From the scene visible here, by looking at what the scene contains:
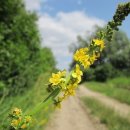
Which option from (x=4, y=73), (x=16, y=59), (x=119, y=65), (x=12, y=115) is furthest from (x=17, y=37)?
(x=119, y=65)

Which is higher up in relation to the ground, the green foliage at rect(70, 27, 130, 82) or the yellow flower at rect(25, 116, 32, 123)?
the green foliage at rect(70, 27, 130, 82)

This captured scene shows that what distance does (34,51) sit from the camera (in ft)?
50.4

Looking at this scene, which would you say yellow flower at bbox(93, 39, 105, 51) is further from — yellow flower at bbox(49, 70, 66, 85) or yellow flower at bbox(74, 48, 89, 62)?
yellow flower at bbox(49, 70, 66, 85)

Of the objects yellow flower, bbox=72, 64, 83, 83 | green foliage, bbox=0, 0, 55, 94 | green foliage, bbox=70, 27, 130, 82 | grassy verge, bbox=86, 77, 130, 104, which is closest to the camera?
yellow flower, bbox=72, 64, 83, 83

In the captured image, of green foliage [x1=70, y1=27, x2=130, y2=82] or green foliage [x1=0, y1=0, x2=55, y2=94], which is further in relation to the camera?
green foliage [x1=70, y1=27, x2=130, y2=82]

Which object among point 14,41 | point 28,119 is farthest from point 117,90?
point 28,119

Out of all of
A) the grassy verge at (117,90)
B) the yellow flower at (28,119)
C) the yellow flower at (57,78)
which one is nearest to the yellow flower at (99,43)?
the yellow flower at (57,78)

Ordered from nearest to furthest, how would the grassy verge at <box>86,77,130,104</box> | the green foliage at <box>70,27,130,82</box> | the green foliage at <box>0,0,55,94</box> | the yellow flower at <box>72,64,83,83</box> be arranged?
the yellow flower at <box>72,64,83,83</box>
the green foliage at <box>0,0,55,94</box>
the grassy verge at <box>86,77,130,104</box>
the green foliage at <box>70,27,130,82</box>

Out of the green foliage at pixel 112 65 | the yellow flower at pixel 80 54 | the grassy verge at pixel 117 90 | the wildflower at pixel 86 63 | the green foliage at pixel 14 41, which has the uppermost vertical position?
the green foliage at pixel 112 65

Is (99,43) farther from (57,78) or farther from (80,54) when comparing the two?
(57,78)

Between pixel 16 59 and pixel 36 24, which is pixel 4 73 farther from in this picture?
pixel 36 24

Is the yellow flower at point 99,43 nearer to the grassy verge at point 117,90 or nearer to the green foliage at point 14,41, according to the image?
the green foliage at point 14,41

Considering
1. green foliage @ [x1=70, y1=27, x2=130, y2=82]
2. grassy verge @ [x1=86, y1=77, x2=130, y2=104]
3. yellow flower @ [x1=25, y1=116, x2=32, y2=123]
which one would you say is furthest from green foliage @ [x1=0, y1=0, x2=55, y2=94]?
green foliage @ [x1=70, y1=27, x2=130, y2=82]

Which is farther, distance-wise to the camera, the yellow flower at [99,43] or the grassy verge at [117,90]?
the grassy verge at [117,90]
